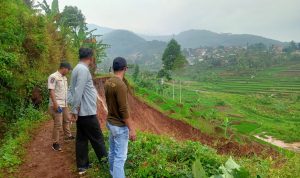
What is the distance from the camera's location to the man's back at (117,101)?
4.77 meters

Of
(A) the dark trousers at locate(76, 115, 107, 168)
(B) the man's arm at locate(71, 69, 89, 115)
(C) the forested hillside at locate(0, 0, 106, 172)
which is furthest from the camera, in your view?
(C) the forested hillside at locate(0, 0, 106, 172)

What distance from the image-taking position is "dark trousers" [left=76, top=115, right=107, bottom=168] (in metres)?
5.79

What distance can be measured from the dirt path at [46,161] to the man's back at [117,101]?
5.83 ft

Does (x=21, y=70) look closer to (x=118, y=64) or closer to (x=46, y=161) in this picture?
(x=46, y=161)

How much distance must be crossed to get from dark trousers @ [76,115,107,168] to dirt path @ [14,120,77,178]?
14.2 inches

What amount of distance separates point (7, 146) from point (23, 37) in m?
5.86

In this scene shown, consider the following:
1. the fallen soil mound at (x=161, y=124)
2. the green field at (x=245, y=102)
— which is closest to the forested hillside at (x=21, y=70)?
the fallen soil mound at (x=161, y=124)

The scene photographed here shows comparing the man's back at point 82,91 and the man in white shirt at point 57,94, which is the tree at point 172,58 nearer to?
the man in white shirt at point 57,94

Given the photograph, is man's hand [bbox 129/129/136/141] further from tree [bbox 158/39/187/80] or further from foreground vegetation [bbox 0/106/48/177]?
tree [bbox 158/39/187/80]

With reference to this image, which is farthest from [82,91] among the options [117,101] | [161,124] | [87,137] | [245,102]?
[245,102]

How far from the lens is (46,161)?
7.00m

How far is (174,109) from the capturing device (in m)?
25.1

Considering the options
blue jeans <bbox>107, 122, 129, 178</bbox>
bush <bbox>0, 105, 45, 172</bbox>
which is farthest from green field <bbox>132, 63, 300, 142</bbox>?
blue jeans <bbox>107, 122, 129, 178</bbox>

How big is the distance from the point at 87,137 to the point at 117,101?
1420 millimetres
